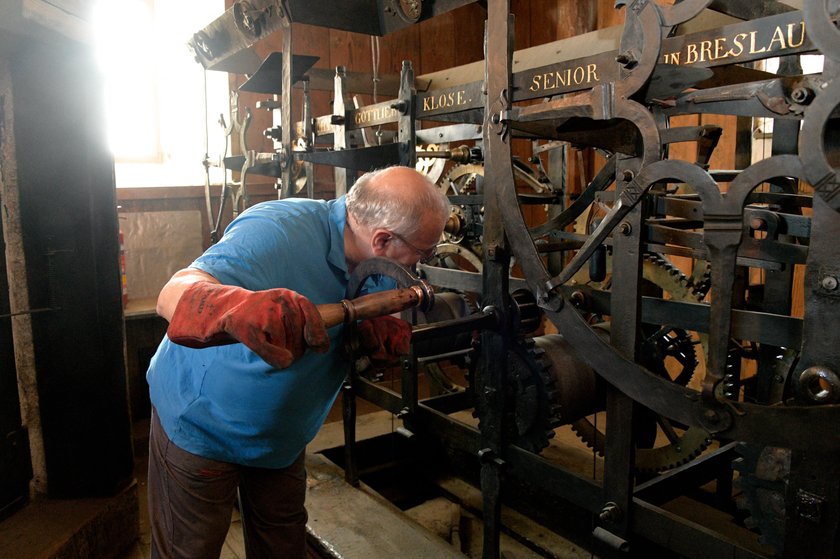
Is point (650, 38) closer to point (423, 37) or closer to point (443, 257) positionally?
point (443, 257)

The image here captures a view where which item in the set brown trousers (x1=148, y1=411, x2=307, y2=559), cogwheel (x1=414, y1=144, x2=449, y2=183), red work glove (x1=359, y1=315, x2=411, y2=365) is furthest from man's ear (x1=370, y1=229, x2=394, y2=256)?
cogwheel (x1=414, y1=144, x2=449, y2=183)

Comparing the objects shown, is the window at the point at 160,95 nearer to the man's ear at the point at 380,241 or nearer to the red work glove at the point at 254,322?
the man's ear at the point at 380,241

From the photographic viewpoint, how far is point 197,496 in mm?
1735

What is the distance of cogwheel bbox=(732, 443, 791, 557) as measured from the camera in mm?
1619

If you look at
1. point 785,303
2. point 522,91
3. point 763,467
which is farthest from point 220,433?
point 785,303

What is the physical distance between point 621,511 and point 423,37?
187 inches

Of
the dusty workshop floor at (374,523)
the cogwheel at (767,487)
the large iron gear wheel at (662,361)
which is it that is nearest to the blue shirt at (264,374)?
the dusty workshop floor at (374,523)

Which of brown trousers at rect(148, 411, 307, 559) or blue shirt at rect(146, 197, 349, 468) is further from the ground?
blue shirt at rect(146, 197, 349, 468)

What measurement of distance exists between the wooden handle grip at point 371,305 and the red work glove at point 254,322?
111mm

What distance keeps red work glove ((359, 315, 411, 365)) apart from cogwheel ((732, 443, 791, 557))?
91cm

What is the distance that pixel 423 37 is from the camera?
5.61m

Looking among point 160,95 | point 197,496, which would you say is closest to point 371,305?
point 197,496

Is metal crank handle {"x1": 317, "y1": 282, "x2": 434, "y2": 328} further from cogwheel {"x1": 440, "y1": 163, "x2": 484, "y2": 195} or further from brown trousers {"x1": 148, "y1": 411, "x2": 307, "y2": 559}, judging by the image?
cogwheel {"x1": 440, "y1": 163, "x2": 484, "y2": 195}

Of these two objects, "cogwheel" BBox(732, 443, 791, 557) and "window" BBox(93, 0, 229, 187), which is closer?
"cogwheel" BBox(732, 443, 791, 557)
